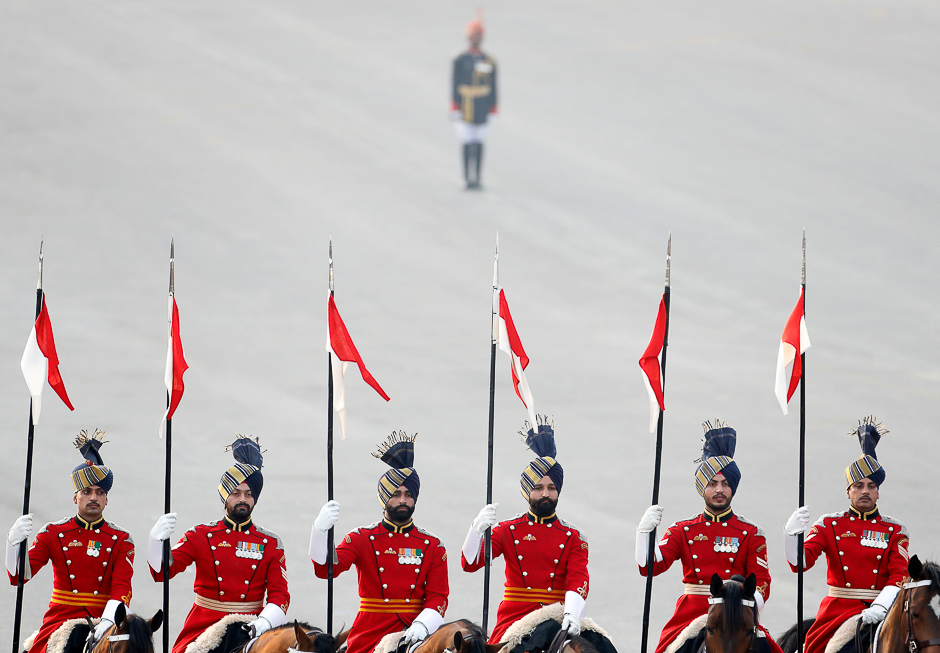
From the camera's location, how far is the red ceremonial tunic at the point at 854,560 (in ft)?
30.0

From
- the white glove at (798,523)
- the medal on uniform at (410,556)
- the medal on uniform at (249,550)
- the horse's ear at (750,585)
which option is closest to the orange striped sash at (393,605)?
the medal on uniform at (410,556)

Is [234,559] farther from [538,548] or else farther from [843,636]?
[843,636]

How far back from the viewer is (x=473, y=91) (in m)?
25.2

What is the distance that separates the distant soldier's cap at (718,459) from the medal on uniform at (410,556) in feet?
5.99

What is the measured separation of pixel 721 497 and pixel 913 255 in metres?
17.3

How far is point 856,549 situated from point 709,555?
3.36ft

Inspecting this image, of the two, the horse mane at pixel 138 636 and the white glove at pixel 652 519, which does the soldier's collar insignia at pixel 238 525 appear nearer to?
the horse mane at pixel 138 636

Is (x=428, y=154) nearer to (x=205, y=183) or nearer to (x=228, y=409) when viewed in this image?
(x=205, y=183)

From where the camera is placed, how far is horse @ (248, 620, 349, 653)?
757 cm

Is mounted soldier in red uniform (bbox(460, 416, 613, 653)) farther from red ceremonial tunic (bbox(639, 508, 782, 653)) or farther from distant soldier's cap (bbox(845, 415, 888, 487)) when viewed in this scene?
distant soldier's cap (bbox(845, 415, 888, 487))

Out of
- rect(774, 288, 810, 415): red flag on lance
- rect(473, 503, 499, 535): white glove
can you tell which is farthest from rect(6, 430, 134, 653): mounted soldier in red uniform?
rect(774, 288, 810, 415): red flag on lance

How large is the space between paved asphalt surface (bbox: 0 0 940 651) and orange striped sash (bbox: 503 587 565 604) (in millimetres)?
4079

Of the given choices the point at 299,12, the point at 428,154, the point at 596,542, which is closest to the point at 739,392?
the point at 596,542

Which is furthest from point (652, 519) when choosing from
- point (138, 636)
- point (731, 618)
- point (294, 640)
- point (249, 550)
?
point (138, 636)
